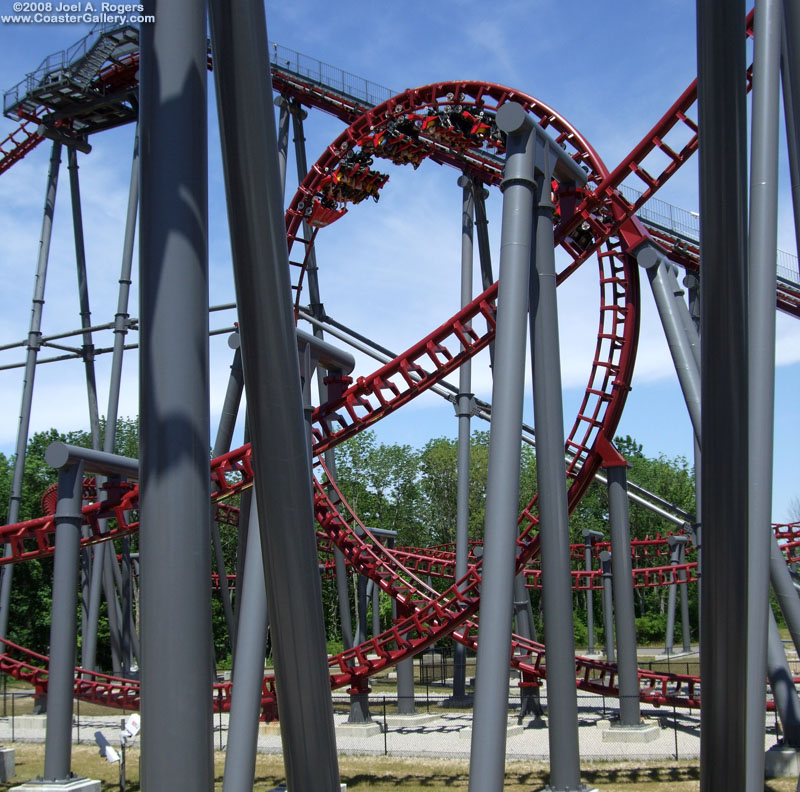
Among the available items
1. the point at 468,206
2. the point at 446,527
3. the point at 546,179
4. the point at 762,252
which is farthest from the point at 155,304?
the point at 446,527

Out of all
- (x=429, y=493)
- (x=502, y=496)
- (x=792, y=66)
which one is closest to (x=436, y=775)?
(x=502, y=496)

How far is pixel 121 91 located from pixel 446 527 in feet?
95.6

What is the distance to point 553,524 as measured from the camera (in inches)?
231

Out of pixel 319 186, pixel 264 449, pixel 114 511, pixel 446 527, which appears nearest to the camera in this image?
pixel 264 449

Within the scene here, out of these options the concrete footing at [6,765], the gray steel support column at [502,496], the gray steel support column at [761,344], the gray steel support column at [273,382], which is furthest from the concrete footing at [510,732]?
the gray steel support column at [273,382]

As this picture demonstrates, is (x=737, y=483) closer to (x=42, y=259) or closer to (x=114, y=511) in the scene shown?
(x=114, y=511)

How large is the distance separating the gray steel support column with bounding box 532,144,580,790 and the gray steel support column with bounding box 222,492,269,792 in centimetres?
177

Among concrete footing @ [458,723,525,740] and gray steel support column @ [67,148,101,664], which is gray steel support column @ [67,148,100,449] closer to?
gray steel support column @ [67,148,101,664]

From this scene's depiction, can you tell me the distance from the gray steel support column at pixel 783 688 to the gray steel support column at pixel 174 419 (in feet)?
20.3

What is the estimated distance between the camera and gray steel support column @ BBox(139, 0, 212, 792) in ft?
8.93

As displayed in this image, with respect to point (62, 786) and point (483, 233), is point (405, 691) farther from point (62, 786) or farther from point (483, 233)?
point (483, 233)

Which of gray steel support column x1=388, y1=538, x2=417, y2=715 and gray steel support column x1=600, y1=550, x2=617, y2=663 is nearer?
gray steel support column x1=388, y1=538, x2=417, y2=715

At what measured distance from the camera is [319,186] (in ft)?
39.9

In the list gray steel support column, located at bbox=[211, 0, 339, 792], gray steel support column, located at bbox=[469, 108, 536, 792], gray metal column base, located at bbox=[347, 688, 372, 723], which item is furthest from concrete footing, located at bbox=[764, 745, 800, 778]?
gray steel support column, located at bbox=[211, 0, 339, 792]
